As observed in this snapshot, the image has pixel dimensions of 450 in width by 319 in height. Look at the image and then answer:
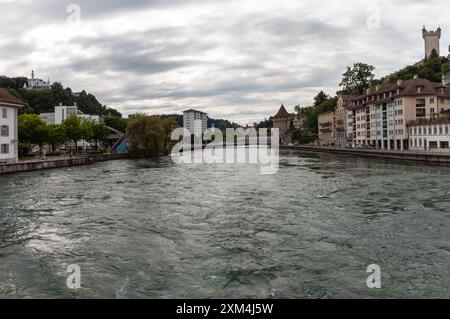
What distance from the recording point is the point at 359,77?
319ft

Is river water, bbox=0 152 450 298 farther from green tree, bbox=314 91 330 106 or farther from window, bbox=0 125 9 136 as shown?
green tree, bbox=314 91 330 106

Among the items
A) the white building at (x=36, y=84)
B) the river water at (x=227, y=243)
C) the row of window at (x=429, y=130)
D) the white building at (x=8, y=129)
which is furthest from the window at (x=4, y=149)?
the white building at (x=36, y=84)

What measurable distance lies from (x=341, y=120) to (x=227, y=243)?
3841 inches

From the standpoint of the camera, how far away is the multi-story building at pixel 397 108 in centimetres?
6812

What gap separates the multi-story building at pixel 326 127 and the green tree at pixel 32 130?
74.6 metres

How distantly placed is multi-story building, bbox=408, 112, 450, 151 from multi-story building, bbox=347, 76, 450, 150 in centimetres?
225

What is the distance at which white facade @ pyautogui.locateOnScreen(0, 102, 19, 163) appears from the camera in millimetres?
46062

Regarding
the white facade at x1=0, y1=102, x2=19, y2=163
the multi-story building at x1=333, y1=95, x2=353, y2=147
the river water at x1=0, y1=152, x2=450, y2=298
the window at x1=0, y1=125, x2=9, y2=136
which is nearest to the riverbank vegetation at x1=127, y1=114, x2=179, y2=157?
the white facade at x1=0, y1=102, x2=19, y2=163

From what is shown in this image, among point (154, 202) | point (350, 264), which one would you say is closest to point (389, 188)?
point (154, 202)

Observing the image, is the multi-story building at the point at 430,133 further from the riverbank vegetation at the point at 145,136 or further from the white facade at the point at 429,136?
the riverbank vegetation at the point at 145,136

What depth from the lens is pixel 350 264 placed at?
37.3 ft

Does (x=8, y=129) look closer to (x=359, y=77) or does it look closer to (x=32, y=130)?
(x=32, y=130)
